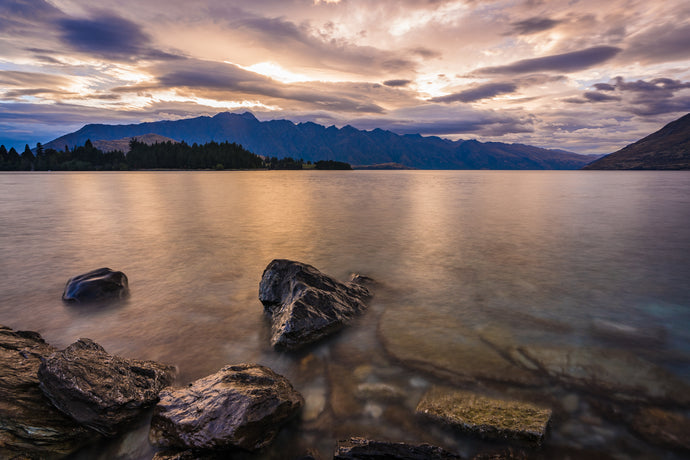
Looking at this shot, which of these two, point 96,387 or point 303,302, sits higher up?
point 303,302

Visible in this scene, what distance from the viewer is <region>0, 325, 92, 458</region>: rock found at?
478 cm

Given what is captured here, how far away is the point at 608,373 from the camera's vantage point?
6879 mm

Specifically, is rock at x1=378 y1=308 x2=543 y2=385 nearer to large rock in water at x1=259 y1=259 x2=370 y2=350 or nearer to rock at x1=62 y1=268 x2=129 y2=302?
large rock in water at x1=259 y1=259 x2=370 y2=350

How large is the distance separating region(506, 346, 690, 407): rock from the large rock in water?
436 centimetres

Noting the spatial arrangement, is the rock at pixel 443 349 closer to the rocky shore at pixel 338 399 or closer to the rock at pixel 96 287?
the rocky shore at pixel 338 399

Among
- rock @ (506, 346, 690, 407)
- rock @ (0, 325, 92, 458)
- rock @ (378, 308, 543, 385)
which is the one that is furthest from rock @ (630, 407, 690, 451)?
rock @ (0, 325, 92, 458)

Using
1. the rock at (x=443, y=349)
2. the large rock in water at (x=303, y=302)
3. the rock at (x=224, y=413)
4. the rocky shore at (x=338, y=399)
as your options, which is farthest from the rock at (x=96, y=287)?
the rock at (x=443, y=349)

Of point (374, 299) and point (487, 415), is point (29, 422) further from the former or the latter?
point (374, 299)

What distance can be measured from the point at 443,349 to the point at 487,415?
245 cm

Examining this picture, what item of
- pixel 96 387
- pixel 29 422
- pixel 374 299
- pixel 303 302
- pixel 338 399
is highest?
pixel 303 302

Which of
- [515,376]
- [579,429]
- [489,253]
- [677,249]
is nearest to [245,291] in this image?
[515,376]

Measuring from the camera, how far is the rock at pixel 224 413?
487 centimetres

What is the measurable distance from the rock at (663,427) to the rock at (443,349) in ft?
5.04

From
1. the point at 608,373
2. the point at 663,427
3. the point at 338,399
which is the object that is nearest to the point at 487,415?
the point at 338,399
